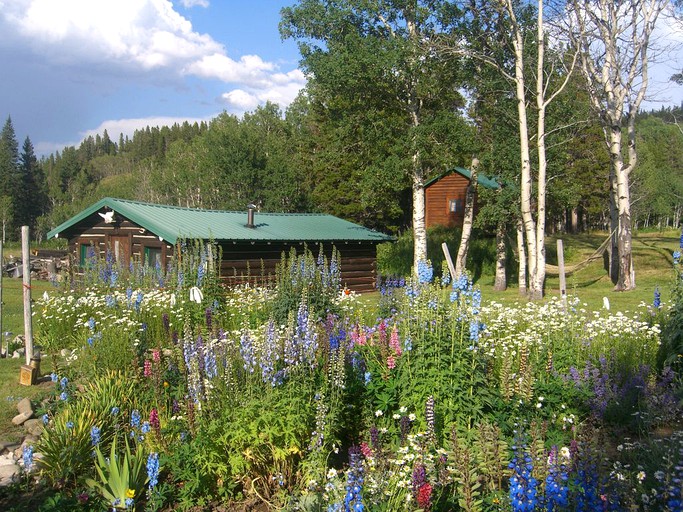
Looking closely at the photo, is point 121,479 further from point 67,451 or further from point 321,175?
point 321,175

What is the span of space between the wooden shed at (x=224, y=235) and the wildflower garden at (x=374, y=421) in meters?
11.1

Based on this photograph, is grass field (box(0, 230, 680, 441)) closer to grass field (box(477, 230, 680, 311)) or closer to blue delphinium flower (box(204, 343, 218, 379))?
grass field (box(477, 230, 680, 311))

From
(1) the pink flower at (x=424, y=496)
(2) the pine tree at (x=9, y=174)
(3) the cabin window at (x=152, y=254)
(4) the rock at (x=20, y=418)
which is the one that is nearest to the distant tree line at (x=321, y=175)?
(2) the pine tree at (x=9, y=174)

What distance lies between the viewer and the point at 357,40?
21.2m

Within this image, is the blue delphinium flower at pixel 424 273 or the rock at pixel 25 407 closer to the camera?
the blue delphinium flower at pixel 424 273

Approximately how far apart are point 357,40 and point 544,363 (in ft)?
56.6

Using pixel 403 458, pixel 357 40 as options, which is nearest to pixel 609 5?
pixel 357 40

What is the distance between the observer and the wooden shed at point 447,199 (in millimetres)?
38344

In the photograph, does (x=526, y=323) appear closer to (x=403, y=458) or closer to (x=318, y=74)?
(x=403, y=458)

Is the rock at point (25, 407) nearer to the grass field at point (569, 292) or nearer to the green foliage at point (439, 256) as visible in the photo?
the grass field at point (569, 292)

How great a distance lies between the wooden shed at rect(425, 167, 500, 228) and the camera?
38.3 m

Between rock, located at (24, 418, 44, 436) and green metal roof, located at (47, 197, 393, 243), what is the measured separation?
9.88m

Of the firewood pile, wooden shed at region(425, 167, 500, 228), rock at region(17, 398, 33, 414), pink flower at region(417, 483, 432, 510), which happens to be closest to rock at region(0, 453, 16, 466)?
rock at region(17, 398, 33, 414)

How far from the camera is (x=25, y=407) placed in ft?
22.5
